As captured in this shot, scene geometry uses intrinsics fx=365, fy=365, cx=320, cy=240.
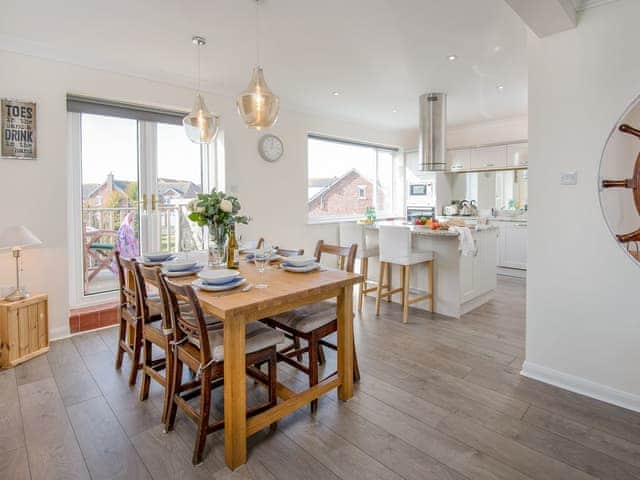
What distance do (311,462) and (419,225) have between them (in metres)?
3.23

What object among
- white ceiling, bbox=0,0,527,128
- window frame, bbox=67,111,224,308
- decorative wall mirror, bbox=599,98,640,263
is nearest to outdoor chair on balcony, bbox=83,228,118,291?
window frame, bbox=67,111,224,308

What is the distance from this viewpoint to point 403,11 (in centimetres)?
259

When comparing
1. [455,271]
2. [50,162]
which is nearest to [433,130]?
[455,271]

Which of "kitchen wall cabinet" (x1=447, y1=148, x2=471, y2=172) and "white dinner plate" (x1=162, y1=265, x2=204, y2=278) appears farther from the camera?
"kitchen wall cabinet" (x1=447, y1=148, x2=471, y2=172)

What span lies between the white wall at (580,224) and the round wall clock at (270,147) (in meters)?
3.12

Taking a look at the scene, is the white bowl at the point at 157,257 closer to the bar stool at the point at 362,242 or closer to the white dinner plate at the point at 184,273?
the white dinner plate at the point at 184,273

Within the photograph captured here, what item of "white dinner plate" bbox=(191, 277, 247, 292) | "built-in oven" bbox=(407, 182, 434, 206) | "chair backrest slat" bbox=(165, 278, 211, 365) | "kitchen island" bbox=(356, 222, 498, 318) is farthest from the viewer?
"built-in oven" bbox=(407, 182, 434, 206)

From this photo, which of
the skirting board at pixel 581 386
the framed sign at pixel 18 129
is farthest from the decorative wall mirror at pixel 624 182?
the framed sign at pixel 18 129

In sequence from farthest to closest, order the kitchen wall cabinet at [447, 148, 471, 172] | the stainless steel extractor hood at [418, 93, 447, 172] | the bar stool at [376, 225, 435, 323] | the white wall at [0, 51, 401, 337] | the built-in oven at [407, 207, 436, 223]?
the built-in oven at [407, 207, 436, 223] < the kitchen wall cabinet at [447, 148, 471, 172] < the stainless steel extractor hood at [418, 93, 447, 172] < the bar stool at [376, 225, 435, 323] < the white wall at [0, 51, 401, 337]

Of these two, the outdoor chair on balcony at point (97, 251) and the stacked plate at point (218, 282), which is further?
the outdoor chair on balcony at point (97, 251)

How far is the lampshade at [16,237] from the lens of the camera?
2.78 m

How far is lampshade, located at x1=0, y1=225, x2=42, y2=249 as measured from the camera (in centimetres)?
278

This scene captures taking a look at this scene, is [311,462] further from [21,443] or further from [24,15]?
[24,15]

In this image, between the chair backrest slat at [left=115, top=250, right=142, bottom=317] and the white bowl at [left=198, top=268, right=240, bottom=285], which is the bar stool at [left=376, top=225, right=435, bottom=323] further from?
the chair backrest slat at [left=115, top=250, right=142, bottom=317]
